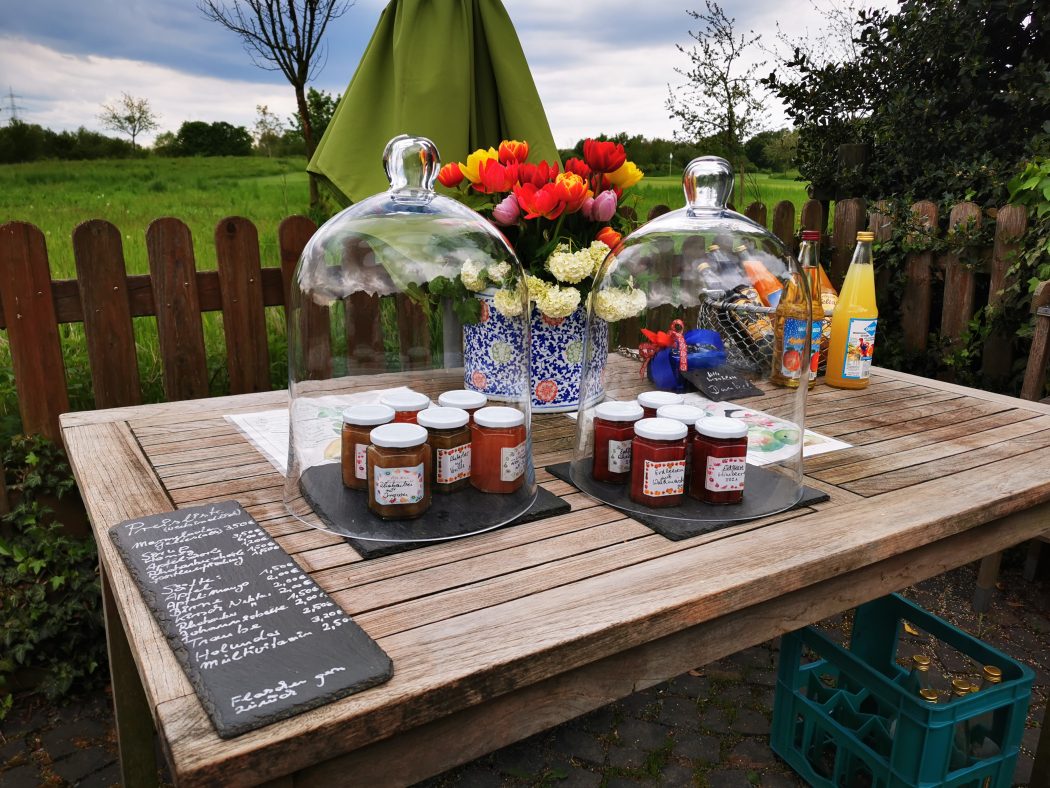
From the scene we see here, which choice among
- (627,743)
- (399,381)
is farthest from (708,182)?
(627,743)

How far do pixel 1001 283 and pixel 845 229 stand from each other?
0.87 metres

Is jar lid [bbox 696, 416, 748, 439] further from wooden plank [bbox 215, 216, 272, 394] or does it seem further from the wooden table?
wooden plank [bbox 215, 216, 272, 394]

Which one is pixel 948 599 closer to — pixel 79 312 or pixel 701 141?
pixel 79 312

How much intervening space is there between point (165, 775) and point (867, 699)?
1849 millimetres

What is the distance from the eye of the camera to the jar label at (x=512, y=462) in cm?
124

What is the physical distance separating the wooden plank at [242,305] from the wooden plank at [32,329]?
20.7 inches

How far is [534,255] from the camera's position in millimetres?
1719

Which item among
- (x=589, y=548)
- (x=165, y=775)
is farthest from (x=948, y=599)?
(x=165, y=775)

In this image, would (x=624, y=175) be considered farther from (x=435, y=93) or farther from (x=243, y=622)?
(x=243, y=622)

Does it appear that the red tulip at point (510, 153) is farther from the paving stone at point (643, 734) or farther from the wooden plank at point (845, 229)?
the wooden plank at point (845, 229)

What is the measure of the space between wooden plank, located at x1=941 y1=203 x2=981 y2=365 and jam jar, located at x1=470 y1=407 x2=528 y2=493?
292 centimetres

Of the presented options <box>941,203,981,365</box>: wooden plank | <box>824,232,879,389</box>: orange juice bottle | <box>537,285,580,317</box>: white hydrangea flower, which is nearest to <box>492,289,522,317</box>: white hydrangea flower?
<box>537,285,580,317</box>: white hydrangea flower

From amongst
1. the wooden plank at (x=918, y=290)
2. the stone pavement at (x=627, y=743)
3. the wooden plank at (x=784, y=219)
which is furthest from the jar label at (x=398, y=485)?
the wooden plank at (x=918, y=290)

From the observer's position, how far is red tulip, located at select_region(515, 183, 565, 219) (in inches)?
62.6
